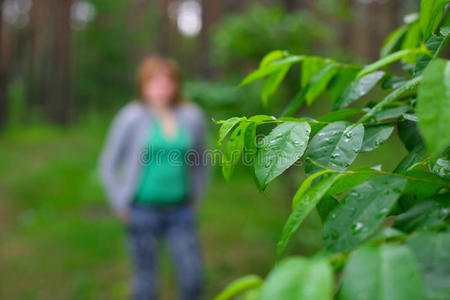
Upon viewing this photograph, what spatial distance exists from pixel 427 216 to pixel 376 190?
7 centimetres

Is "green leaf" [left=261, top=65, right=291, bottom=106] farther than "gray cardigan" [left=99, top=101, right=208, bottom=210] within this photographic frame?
No

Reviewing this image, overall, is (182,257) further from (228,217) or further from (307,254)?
(228,217)

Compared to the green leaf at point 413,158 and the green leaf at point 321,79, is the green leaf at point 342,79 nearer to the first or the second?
the green leaf at point 321,79

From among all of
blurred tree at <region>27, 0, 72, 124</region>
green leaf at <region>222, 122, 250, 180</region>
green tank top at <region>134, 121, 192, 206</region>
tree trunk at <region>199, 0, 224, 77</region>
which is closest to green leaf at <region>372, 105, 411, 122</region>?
green leaf at <region>222, 122, 250, 180</region>

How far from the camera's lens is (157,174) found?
284 cm

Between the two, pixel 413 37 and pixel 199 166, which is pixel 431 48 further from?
pixel 199 166

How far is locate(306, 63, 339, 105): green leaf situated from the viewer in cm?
79

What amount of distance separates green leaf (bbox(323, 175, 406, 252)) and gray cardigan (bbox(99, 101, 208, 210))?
7.84 ft

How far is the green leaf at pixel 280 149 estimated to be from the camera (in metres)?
0.56

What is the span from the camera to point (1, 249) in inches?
194

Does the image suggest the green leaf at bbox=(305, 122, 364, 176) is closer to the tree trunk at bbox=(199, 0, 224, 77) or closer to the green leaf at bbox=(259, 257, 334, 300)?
the green leaf at bbox=(259, 257, 334, 300)

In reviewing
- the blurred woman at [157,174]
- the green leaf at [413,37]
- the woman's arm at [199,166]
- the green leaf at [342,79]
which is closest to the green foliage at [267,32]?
the blurred woman at [157,174]

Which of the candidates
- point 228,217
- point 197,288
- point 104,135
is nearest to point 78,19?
point 104,135

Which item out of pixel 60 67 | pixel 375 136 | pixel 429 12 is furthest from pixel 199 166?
pixel 60 67
